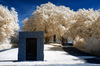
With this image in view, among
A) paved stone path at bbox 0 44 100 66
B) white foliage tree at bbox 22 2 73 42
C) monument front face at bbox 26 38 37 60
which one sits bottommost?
paved stone path at bbox 0 44 100 66

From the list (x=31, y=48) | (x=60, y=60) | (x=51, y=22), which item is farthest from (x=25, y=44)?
(x=51, y=22)

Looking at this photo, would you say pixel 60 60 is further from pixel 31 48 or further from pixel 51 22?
pixel 51 22

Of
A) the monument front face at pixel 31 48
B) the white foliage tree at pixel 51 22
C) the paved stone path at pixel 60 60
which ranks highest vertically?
the white foliage tree at pixel 51 22

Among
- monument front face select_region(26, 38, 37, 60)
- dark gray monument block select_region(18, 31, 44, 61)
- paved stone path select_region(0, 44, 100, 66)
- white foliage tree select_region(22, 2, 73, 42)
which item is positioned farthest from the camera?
white foliage tree select_region(22, 2, 73, 42)

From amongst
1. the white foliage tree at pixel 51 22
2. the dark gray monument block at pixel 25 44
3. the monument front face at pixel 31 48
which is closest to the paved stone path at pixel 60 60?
the dark gray monument block at pixel 25 44

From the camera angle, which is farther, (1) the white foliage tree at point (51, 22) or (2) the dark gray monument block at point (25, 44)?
(1) the white foliage tree at point (51, 22)

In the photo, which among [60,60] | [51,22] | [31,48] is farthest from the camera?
[51,22]

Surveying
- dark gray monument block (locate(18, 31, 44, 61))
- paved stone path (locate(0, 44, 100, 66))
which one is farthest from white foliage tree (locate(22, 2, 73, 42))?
dark gray monument block (locate(18, 31, 44, 61))

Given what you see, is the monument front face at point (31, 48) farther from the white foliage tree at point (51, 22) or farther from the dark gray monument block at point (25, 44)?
the white foliage tree at point (51, 22)

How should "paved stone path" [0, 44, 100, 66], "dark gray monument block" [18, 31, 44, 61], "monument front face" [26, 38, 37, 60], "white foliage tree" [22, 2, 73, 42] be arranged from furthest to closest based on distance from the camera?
"white foliage tree" [22, 2, 73, 42]
"monument front face" [26, 38, 37, 60]
"dark gray monument block" [18, 31, 44, 61]
"paved stone path" [0, 44, 100, 66]

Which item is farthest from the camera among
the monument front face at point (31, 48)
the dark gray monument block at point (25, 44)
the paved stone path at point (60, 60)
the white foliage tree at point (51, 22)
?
the white foliage tree at point (51, 22)

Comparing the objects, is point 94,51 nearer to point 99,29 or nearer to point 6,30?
point 99,29

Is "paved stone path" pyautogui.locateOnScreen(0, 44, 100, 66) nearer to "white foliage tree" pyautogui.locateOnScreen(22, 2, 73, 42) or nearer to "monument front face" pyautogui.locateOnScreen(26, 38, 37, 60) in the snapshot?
"monument front face" pyautogui.locateOnScreen(26, 38, 37, 60)

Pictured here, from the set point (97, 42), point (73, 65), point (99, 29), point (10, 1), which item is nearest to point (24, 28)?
point (10, 1)
